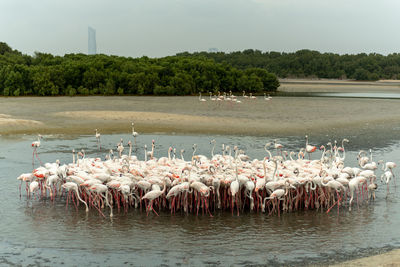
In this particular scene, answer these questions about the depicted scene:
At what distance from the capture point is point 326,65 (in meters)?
119

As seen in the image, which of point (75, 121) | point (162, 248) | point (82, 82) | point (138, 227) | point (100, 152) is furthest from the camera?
point (82, 82)

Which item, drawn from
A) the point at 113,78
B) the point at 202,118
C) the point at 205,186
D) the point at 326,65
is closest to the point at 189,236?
the point at 205,186

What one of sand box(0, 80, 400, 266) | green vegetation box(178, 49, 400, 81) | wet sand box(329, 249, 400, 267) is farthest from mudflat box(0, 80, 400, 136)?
green vegetation box(178, 49, 400, 81)

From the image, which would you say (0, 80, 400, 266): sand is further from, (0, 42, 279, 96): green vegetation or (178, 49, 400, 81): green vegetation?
(178, 49, 400, 81): green vegetation

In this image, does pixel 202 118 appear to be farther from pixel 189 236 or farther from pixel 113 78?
pixel 113 78

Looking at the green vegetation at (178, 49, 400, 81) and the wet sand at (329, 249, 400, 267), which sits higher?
the green vegetation at (178, 49, 400, 81)

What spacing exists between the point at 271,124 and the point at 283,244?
65.9 feet

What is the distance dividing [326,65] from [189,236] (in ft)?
373

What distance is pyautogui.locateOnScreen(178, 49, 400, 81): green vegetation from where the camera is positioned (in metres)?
115

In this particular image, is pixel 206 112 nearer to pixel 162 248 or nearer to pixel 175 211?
pixel 175 211

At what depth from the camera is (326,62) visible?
398 ft

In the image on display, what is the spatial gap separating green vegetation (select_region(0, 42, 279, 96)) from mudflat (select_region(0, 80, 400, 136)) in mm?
11521

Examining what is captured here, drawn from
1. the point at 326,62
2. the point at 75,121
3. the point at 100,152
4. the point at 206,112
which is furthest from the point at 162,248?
the point at 326,62

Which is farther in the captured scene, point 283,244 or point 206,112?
point 206,112
